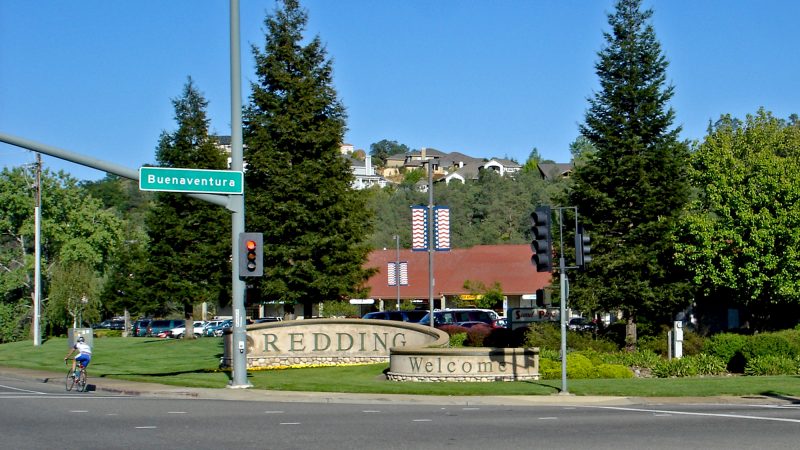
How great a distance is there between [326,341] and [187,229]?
2452cm

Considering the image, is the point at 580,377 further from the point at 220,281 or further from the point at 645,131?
the point at 220,281

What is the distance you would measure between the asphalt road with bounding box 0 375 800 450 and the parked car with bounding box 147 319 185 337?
44.5 metres

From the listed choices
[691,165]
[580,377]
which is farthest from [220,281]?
[580,377]

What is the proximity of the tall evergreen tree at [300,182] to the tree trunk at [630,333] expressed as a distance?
484 inches

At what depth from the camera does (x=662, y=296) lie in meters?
36.7

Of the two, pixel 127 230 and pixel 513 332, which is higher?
pixel 127 230

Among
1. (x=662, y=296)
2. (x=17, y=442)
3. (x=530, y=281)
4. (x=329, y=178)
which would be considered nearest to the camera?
(x=17, y=442)

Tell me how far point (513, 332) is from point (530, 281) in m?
32.9

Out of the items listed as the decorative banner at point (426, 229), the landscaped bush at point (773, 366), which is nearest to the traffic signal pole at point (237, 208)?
the decorative banner at point (426, 229)

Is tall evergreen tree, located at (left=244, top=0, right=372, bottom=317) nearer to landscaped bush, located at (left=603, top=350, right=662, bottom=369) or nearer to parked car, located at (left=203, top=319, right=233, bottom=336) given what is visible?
landscaped bush, located at (left=603, top=350, right=662, bottom=369)

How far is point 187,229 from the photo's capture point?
190ft

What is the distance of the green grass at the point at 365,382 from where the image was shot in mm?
24391

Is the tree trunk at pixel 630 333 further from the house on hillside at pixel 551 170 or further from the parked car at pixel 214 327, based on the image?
the house on hillside at pixel 551 170

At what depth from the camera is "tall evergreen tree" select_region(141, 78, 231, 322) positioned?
57.1m
